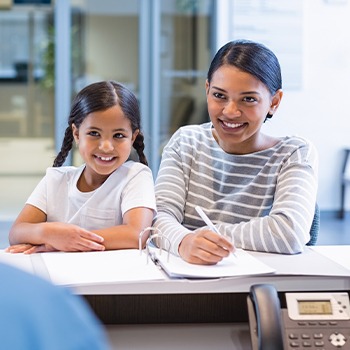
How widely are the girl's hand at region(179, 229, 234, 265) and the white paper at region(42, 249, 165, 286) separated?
0.08m

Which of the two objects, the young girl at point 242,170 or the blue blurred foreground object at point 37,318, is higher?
the blue blurred foreground object at point 37,318

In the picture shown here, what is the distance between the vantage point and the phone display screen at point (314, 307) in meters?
1.24

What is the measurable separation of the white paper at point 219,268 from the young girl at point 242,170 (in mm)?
155

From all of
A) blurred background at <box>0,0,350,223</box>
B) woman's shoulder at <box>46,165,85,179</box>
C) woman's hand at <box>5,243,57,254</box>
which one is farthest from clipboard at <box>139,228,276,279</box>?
blurred background at <box>0,0,350,223</box>

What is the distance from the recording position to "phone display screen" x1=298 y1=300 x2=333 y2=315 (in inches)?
48.9

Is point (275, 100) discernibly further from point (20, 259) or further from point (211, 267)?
point (20, 259)

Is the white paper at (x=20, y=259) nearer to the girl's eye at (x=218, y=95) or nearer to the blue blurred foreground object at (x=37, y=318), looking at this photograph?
the girl's eye at (x=218, y=95)

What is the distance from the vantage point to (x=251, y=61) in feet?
5.56

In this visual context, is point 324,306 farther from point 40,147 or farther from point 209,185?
point 40,147

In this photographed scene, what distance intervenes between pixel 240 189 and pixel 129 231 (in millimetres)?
330

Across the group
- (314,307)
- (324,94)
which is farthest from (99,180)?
(324,94)

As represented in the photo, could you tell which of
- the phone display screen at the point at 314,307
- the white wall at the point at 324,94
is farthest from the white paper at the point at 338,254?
the white wall at the point at 324,94

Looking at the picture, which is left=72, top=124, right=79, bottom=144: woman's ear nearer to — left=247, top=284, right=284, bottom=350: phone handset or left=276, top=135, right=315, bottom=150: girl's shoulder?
left=276, top=135, right=315, bottom=150: girl's shoulder

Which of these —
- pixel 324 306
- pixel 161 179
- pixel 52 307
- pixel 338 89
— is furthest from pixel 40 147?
pixel 52 307
